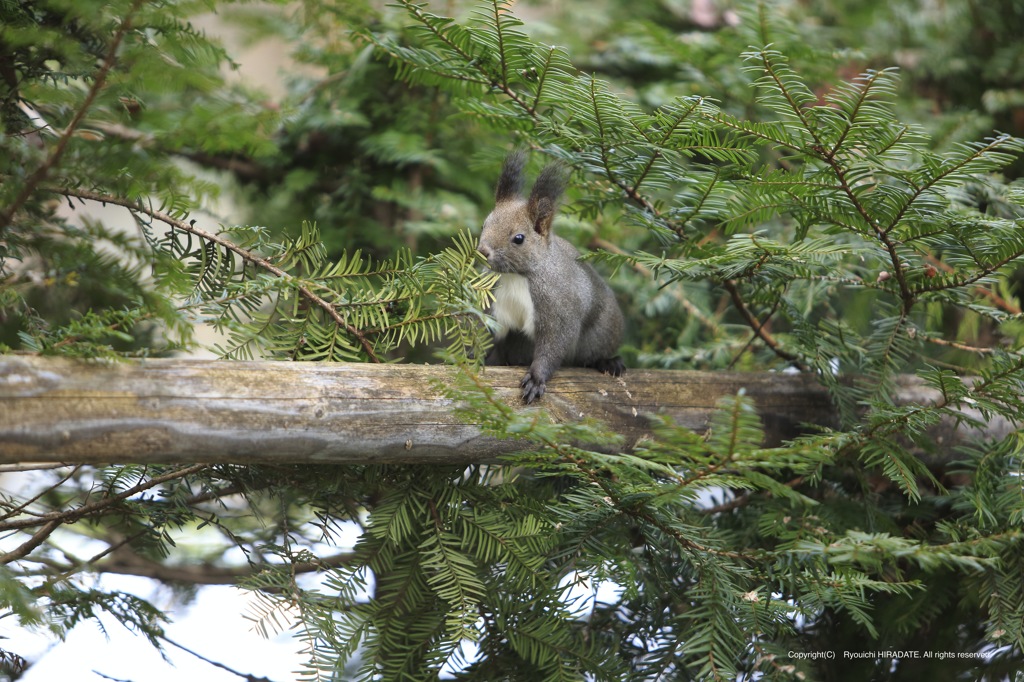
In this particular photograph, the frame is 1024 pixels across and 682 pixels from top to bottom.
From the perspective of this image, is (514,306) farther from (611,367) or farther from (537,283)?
(611,367)

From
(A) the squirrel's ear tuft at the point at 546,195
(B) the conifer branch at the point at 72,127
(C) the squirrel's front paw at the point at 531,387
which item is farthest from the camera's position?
(A) the squirrel's ear tuft at the point at 546,195

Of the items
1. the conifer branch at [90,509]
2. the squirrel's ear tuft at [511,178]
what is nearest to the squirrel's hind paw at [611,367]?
the squirrel's ear tuft at [511,178]

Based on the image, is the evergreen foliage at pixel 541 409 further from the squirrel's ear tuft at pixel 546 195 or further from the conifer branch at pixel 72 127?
the squirrel's ear tuft at pixel 546 195

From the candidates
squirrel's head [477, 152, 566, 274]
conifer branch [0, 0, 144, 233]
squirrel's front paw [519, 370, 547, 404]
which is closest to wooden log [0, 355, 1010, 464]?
squirrel's front paw [519, 370, 547, 404]

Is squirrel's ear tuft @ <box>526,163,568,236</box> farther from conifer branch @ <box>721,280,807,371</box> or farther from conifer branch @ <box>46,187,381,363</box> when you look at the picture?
conifer branch @ <box>46,187,381,363</box>

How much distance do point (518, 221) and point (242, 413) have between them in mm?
907

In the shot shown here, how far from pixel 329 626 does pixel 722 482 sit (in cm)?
65

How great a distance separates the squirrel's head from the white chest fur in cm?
4

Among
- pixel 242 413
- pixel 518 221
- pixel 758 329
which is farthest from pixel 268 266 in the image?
pixel 758 329

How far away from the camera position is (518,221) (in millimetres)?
1958

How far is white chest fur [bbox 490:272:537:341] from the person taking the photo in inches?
77.5

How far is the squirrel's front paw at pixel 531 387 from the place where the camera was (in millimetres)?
1599

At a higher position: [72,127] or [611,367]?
[72,127]

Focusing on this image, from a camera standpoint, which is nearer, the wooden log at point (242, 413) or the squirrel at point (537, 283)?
the wooden log at point (242, 413)
